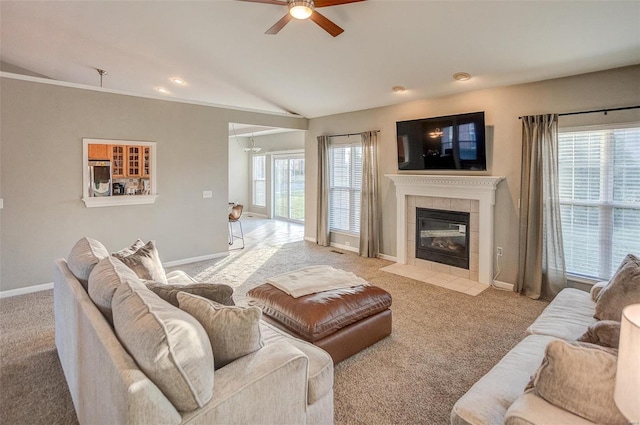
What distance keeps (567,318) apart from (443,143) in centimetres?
306

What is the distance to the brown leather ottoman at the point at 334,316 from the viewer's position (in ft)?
8.48

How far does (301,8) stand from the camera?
281 centimetres

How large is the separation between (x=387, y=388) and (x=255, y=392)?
4.44ft

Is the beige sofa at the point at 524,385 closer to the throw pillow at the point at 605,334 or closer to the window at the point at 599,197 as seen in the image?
the throw pillow at the point at 605,334

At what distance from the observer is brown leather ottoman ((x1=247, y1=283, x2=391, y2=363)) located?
2.59m

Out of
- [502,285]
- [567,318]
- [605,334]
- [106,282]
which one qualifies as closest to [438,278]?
[502,285]

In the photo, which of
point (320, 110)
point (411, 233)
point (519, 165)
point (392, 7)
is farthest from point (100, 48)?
point (519, 165)

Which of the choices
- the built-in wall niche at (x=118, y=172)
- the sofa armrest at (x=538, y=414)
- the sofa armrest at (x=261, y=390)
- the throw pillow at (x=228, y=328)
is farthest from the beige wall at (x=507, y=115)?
the throw pillow at (x=228, y=328)

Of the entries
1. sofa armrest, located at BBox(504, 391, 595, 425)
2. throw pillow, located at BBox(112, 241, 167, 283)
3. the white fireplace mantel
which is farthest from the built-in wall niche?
sofa armrest, located at BBox(504, 391, 595, 425)

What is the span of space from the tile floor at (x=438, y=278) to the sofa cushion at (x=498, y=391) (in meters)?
2.51

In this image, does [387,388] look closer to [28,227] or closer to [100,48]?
[28,227]

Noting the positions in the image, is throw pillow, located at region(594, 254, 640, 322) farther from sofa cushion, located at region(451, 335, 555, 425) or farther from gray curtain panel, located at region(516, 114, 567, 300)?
gray curtain panel, located at region(516, 114, 567, 300)

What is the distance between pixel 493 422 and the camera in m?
1.44

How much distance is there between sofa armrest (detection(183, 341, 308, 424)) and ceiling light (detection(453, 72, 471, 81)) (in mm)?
3976
